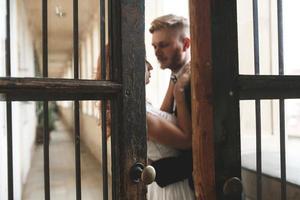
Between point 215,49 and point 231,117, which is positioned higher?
point 215,49

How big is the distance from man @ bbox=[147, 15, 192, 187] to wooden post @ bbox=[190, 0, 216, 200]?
14 cm

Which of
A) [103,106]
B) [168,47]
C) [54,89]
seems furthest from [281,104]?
[54,89]

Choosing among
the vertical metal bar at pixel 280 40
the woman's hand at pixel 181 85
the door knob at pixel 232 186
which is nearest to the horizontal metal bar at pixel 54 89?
the woman's hand at pixel 181 85

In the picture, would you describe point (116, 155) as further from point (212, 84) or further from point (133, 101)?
point (212, 84)

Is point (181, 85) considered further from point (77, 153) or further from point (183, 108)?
point (77, 153)

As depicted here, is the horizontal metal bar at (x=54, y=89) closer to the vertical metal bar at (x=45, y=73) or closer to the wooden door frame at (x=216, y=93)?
the vertical metal bar at (x=45, y=73)

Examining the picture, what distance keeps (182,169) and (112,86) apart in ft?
1.43

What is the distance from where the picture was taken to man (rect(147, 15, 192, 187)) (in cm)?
99

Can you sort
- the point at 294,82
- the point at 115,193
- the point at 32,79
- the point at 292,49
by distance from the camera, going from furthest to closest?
the point at 292,49 → the point at 294,82 → the point at 115,193 → the point at 32,79

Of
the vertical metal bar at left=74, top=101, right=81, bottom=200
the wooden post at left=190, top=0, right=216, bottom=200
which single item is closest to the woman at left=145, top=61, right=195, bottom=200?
the wooden post at left=190, top=0, right=216, bottom=200

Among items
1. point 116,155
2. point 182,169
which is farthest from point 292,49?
point 116,155

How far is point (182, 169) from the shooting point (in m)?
1.05

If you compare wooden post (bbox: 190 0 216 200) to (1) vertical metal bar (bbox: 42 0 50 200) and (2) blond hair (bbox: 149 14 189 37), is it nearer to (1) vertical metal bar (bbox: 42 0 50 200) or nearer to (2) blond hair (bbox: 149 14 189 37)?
(2) blond hair (bbox: 149 14 189 37)

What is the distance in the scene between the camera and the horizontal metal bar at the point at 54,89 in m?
0.70
